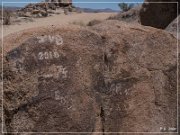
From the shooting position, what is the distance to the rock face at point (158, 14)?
11.0m

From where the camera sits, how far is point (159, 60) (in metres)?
5.46

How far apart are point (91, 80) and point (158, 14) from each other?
642 centimetres

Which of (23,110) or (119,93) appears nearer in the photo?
(23,110)

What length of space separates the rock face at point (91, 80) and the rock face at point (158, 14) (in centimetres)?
552

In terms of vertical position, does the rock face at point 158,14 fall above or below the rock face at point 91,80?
above

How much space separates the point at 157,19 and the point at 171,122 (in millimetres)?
→ 6085

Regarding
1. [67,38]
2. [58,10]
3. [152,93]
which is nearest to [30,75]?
[67,38]

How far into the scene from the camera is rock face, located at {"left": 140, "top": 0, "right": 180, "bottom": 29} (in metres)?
11.0

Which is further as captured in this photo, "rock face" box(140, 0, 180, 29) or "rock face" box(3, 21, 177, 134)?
"rock face" box(140, 0, 180, 29)

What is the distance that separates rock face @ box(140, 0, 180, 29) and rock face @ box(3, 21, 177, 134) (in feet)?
18.1

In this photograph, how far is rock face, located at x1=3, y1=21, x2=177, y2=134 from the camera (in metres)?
4.91

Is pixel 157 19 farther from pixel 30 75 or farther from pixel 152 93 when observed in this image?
pixel 30 75

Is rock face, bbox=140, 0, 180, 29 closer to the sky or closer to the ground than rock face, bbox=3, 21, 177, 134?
closer to the sky

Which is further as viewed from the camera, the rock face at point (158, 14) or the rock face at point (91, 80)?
the rock face at point (158, 14)
